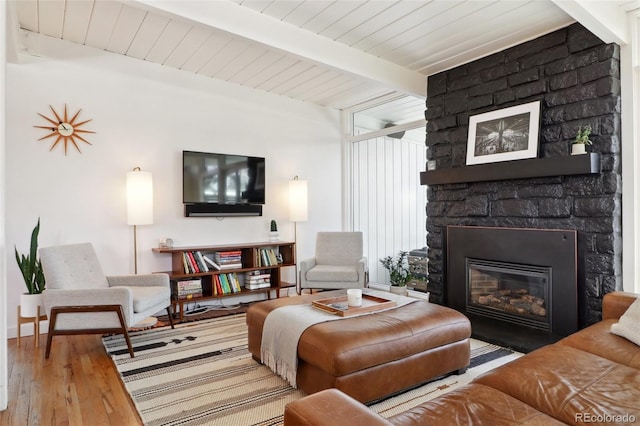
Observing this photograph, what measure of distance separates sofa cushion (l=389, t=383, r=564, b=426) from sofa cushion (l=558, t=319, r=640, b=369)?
695mm

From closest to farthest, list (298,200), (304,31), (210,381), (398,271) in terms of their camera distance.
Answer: (210,381) → (304,31) → (298,200) → (398,271)

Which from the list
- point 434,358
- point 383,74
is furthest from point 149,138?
point 434,358

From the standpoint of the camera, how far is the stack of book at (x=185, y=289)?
3828 millimetres

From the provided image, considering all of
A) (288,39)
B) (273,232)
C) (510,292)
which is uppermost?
(288,39)

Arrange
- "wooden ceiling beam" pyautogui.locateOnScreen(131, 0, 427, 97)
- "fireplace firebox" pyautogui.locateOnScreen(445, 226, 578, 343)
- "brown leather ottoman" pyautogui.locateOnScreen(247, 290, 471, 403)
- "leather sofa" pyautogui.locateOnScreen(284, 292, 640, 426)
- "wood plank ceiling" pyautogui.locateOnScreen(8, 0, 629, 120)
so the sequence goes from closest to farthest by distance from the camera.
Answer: "leather sofa" pyautogui.locateOnScreen(284, 292, 640, 426), "brown leather ottoman" pyautogui.locateOnScreen(247, 290, 471, 403), "wooden ceiling beam" pyautogui.locateOnScreen(131, 0, 427, 97), "wood plank ceiling" pyautogui.locateOnScreen(8, 0, 629, 120), "fireplace firebox" pyautogui.locateOnScreen(445, 226, 578, 343)

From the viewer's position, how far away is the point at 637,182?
9.05ft

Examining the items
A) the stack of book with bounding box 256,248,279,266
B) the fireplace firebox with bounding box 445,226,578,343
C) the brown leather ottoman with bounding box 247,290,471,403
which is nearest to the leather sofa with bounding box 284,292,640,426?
the brown leather ottoman with bounding box 247,290,471,403

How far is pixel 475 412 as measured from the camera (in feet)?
4.08

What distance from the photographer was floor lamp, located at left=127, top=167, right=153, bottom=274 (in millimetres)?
3621

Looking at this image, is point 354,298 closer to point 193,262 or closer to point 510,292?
point 510,292

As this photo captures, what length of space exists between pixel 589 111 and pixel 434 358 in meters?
2.22

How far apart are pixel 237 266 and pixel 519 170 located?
294 cm

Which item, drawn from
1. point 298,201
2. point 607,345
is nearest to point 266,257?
point 298,201

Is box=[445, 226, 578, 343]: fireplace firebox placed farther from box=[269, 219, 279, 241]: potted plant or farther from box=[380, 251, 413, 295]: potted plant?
box=[269, 219, 279, 241]: potted plant
